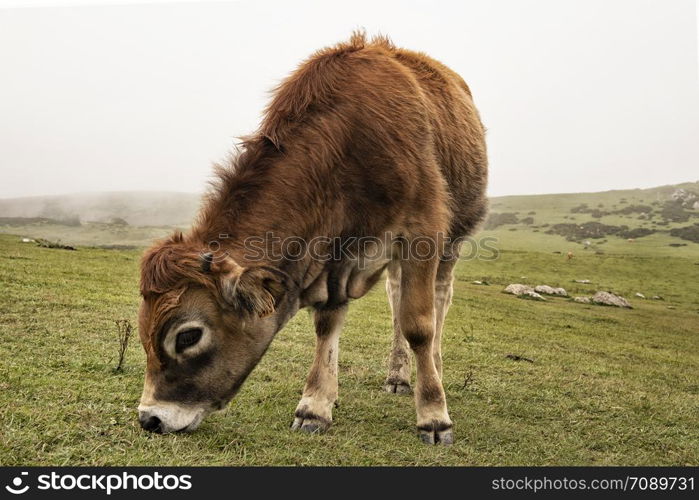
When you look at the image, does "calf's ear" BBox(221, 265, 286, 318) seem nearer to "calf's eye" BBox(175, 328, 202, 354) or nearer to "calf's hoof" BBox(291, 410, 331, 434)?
"calf's eye" BBox(175, 328, 202, 354)

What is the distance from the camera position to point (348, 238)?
204 inches

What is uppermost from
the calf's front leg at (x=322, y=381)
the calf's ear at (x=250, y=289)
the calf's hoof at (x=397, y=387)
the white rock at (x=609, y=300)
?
the calf's ear at (x=250, y=289)

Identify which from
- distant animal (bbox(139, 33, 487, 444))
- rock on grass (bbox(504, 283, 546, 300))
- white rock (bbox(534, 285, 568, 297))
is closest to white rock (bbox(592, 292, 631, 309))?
white rock (bbox(534, 285, 568, 297))

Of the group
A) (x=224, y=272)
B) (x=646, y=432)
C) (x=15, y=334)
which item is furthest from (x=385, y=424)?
(x=15, y=334)

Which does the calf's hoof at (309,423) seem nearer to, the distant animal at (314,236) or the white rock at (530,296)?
the distant animal at (314,236)

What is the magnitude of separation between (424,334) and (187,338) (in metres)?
2.28

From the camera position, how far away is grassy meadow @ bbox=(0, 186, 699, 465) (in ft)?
14.6

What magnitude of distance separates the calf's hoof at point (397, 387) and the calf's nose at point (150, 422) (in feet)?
10.9

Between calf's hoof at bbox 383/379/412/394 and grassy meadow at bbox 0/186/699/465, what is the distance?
166 mm

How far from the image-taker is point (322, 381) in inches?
227

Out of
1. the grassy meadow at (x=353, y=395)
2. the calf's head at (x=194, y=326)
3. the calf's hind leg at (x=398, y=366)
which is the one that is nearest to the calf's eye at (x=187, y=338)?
the calf's head at (x=194, y=326)

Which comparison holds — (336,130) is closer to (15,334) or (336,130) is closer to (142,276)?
(142,276)

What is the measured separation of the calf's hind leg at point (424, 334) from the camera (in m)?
5.40

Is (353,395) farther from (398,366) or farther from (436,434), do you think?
(436,434)
